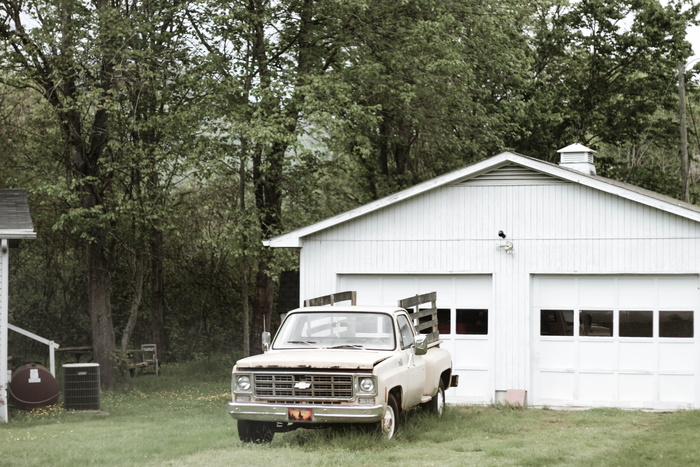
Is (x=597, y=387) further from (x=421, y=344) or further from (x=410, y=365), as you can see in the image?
(x=410, y=365)

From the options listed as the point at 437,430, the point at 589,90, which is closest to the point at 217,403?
the point at 437,430

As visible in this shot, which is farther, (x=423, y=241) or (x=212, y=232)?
(x=212, y=232)

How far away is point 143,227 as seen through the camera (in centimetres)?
2525

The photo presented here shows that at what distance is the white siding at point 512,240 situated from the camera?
56.8 ft

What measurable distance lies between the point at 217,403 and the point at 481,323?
586cm

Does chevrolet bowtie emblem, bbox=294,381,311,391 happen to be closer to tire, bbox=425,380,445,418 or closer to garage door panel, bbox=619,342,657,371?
tire, bbox=425,380,445,418

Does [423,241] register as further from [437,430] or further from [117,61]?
[117,61]

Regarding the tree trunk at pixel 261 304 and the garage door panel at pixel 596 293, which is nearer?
the garage door panel at pixel 596 293

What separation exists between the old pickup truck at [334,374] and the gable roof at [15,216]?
710cm

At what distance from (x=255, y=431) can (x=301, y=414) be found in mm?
1080

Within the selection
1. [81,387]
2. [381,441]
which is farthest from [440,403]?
[81,387]

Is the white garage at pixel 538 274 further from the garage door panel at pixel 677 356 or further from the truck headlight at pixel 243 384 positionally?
the truck headlight at pixel 243 384

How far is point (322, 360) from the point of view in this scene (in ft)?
38.0

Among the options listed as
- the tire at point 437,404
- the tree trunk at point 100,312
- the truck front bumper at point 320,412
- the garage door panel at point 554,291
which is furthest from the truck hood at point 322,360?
the tree trunk at point 100,312
